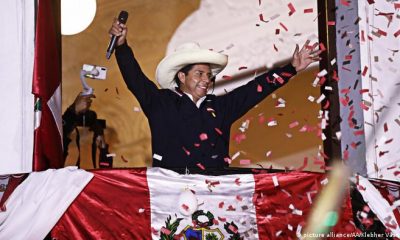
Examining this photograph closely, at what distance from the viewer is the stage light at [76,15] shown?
3.32 m

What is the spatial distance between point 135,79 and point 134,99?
11 centimetres

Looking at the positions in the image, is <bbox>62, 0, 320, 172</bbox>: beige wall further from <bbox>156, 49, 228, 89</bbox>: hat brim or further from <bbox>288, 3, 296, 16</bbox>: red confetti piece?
<bbox>288, 3, 296, 16</bbox>: red confetti piece

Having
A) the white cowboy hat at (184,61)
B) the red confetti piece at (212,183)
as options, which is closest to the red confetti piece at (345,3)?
the white cowboy hat at (184,61)

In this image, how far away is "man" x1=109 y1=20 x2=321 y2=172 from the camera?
3293mm

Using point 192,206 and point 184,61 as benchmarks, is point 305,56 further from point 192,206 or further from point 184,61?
point 192,206

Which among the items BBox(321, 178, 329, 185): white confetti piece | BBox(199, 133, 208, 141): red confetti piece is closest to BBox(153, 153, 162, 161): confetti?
BBox(199, 133, 208, 141): red confetti piece

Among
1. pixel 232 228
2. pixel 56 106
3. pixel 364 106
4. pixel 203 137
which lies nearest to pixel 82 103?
pixel 56 106

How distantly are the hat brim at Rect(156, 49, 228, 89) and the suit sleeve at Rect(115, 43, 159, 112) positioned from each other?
2.6 inches

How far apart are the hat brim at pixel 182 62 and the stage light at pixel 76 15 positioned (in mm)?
457

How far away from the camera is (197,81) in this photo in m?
3.32

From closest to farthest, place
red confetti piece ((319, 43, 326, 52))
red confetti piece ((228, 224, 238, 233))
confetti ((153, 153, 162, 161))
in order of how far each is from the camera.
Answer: red confetti piece ((228, 224, 238, 233)) → confetti ((153, 153, 162, 161)) → red confetti piece ((319, 43, 326, 52))

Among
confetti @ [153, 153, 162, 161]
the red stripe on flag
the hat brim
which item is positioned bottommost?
the red stripe on flag

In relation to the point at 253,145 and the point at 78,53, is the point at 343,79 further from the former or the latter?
the point at 78,53

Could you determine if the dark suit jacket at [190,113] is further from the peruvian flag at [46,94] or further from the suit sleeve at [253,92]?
the peruvian flag at [46,94]
